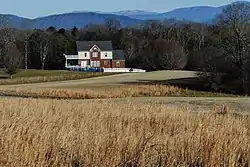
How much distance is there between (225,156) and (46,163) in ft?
8.02

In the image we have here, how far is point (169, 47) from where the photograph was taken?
96062 millimetres

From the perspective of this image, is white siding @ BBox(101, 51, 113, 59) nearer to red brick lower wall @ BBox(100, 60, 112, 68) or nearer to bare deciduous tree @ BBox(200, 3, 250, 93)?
red brick lower wall @ BBox(100, 60, 112, 68)

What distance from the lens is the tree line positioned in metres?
57.5

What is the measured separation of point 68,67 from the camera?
356ft

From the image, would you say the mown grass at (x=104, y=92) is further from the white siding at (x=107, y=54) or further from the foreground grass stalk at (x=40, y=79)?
the white siding at (x=107, y=54)

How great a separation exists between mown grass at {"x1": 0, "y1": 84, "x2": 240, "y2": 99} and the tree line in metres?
5.31

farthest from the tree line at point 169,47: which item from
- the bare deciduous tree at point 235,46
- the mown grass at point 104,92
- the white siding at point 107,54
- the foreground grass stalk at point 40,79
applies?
the foreground grass stalk at point 40,79

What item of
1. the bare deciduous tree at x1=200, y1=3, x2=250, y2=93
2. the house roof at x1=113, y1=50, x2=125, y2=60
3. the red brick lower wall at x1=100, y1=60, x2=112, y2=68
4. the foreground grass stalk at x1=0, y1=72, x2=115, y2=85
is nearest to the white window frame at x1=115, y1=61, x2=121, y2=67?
the house roof at x1=113, y1=50, x2=125, y2=60

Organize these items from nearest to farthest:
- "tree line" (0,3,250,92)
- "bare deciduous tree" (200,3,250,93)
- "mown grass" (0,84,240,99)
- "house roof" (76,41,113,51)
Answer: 1. "mown grass" (0,84,240,99)
2. "bare deciduous tree" (200,3,250,93)
3. "tree line" (0,3,250,92)
4. "house roof" (76,41,113,51)

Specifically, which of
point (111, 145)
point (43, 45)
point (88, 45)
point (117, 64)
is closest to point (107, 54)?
point (117, 64)

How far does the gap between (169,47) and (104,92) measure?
50.4 metres

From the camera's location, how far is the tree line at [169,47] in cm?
5753

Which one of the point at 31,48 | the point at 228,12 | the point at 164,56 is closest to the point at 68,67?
the point at 31,48

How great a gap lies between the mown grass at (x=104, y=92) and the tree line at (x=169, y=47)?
5308 mm
